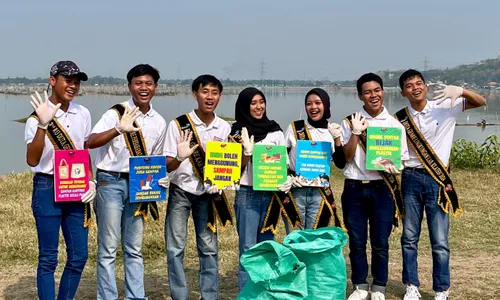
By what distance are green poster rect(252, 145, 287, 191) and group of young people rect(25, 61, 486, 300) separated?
8 centimetres

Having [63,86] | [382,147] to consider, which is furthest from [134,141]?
[382,147]

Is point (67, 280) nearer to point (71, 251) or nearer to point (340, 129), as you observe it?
point (71, 251)

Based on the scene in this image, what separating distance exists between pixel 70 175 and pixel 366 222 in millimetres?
2520

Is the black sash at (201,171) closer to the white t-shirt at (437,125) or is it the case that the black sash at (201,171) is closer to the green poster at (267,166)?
the green poster at (267,166)

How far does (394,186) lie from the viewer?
4.95 meters

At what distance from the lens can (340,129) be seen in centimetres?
474

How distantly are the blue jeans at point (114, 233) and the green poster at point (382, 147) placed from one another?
1.99 m

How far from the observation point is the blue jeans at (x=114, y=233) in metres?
4.46

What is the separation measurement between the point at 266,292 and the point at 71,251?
5.27 ft

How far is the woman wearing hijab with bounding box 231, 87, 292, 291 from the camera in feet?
15.4

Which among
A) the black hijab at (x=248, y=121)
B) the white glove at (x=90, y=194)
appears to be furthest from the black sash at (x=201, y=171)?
the white glove at (x=90, y=194)

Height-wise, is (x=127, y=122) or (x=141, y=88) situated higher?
(x=141, y=88)

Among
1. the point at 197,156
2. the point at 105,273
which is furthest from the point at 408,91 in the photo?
the point at 105,273

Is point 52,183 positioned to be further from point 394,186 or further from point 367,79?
point 394,186
